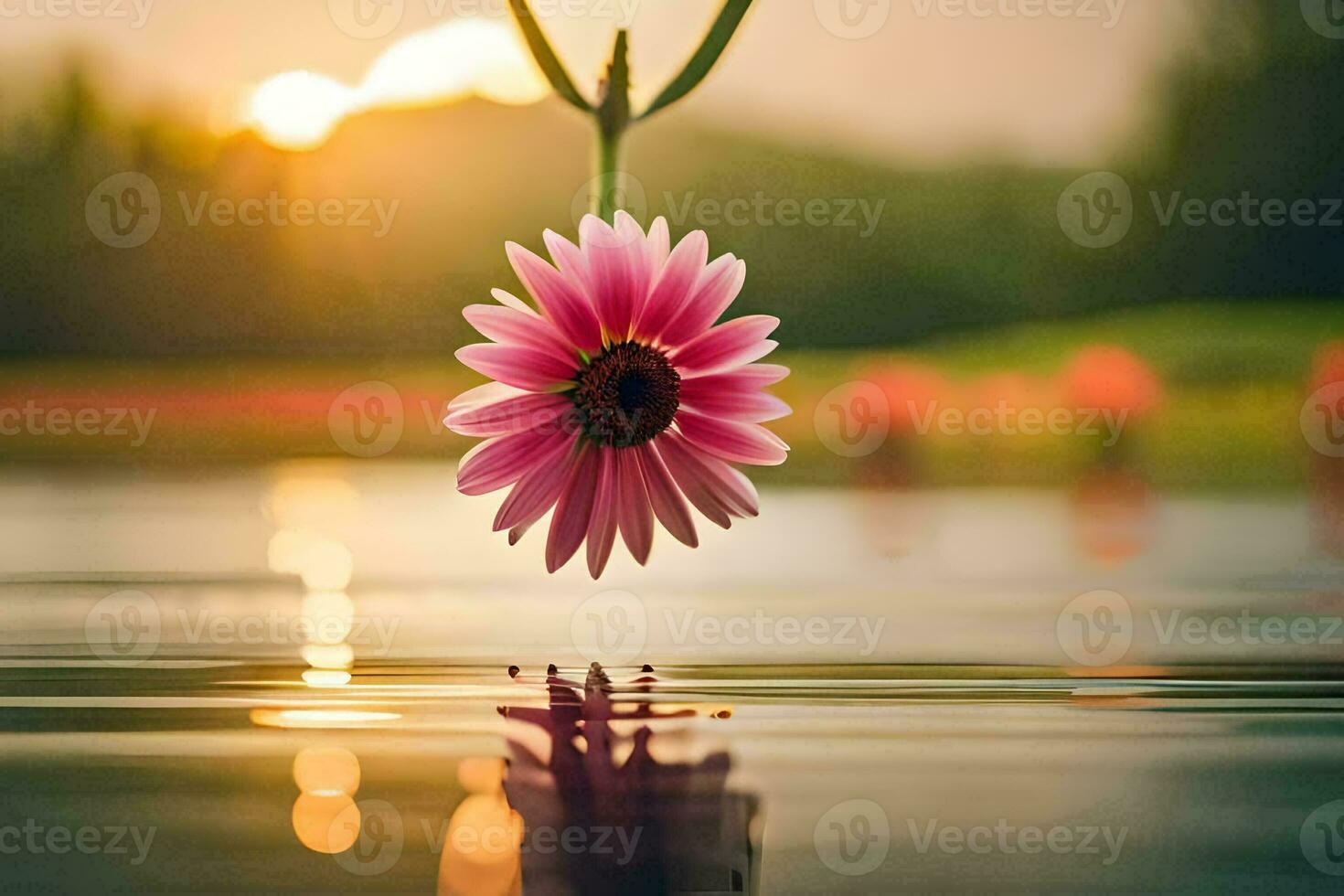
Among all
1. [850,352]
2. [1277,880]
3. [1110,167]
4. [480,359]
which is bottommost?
[1277,880]

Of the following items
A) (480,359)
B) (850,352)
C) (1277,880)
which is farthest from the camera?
(850,352)

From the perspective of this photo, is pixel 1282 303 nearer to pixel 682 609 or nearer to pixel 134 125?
pixel 682 609

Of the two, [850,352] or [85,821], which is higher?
[850,352]

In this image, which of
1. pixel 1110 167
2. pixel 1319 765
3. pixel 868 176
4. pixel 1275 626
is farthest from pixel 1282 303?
pixel 1319 765

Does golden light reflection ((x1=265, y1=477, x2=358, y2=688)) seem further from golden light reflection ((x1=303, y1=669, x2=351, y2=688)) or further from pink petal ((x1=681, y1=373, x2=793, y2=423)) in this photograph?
pink petal ((x1=681, y1=373, x2=793, y2=423))

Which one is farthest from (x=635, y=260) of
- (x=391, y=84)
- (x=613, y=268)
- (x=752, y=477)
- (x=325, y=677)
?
(x=391, y=84)

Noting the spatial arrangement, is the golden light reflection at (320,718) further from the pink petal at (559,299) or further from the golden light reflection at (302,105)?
the golden light reflection at (302,105)

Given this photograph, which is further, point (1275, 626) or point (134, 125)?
point (134, 125)

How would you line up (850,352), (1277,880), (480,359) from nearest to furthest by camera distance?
(1277,880)
(480,359)
(850,352)
